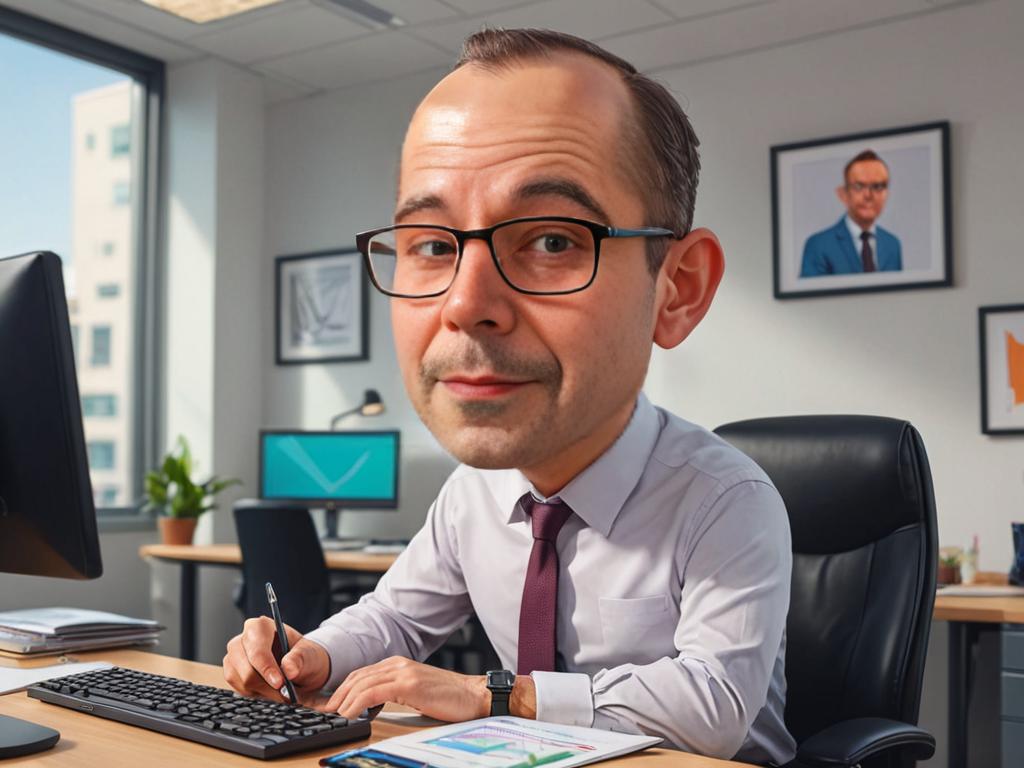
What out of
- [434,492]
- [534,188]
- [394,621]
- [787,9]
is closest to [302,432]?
[434,492]

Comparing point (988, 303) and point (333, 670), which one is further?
point (988, 303)

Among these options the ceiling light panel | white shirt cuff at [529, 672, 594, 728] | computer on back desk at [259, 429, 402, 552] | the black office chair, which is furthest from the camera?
computer on back desk at [259, 429, 402, 552]

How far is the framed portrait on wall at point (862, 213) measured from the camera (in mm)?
3551

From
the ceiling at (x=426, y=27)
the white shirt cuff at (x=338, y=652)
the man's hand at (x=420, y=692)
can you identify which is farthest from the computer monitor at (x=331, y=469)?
the man's hand at (x=420, y=692)

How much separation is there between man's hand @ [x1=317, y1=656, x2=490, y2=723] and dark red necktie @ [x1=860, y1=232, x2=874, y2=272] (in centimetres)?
293

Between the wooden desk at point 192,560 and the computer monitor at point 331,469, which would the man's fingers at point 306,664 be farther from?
the computer monitor at point 331,469

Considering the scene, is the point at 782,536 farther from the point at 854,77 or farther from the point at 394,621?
the point at 854,77

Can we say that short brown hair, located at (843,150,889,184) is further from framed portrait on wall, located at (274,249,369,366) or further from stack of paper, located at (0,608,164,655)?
stack of paper, located at (0,608,164,655)

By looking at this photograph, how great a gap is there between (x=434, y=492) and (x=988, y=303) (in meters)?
2.18

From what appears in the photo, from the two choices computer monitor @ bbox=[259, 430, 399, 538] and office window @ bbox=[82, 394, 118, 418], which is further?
office window @ bbox=[82, 394, 118, 418]

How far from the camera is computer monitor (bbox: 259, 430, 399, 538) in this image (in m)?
4.16

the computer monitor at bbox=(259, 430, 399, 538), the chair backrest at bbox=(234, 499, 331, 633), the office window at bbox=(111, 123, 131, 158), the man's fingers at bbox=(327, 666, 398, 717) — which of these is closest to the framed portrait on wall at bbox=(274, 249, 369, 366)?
the computer monitor at bbox=(259, 430, 399, 538)

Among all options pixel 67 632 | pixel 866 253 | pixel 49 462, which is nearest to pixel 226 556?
pixel 67 632

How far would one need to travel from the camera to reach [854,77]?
3.72 meters
